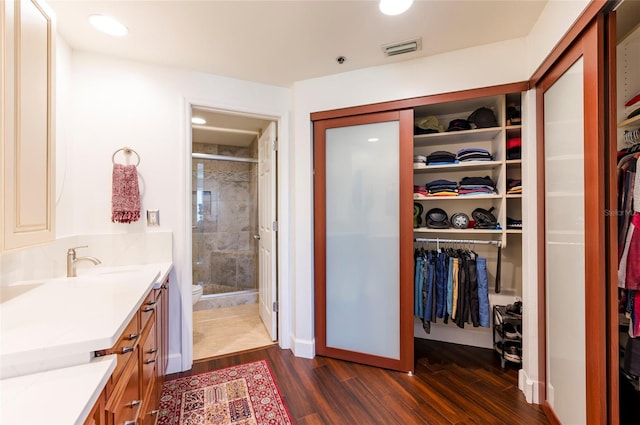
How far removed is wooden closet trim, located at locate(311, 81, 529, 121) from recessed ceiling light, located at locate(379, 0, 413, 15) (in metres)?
0.64

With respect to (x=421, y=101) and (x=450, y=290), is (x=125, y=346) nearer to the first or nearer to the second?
(x=450, y=290)

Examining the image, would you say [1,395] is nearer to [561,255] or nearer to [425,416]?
[425,416]

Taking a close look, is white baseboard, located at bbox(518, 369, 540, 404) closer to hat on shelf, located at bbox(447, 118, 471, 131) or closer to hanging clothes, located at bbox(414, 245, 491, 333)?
hanging clothes, located at bbox(414, 245, 491, 333)

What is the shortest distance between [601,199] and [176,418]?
2.50 meters

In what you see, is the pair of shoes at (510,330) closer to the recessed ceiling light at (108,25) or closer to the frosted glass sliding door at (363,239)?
the frosted glass sliding door at (363,239)

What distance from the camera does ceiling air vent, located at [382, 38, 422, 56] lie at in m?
1.84

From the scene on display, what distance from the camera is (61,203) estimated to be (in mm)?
1769

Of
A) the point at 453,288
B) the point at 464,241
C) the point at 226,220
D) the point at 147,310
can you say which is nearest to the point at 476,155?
the point at 464,241

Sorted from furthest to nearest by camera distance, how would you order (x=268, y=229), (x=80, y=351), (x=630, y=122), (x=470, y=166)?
(x=268, y=229)
(x=470, y=166)
(x=630, y=122)
(x=80, y=351)

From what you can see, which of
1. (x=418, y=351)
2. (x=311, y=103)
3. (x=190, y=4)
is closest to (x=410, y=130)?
(x=311, y=103)

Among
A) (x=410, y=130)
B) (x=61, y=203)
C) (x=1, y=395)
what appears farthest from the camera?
(x=410, y=130)

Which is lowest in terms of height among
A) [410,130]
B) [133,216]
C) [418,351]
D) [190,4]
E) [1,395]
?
[418,351]

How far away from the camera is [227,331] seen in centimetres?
284

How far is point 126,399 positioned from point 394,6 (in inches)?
85.7
